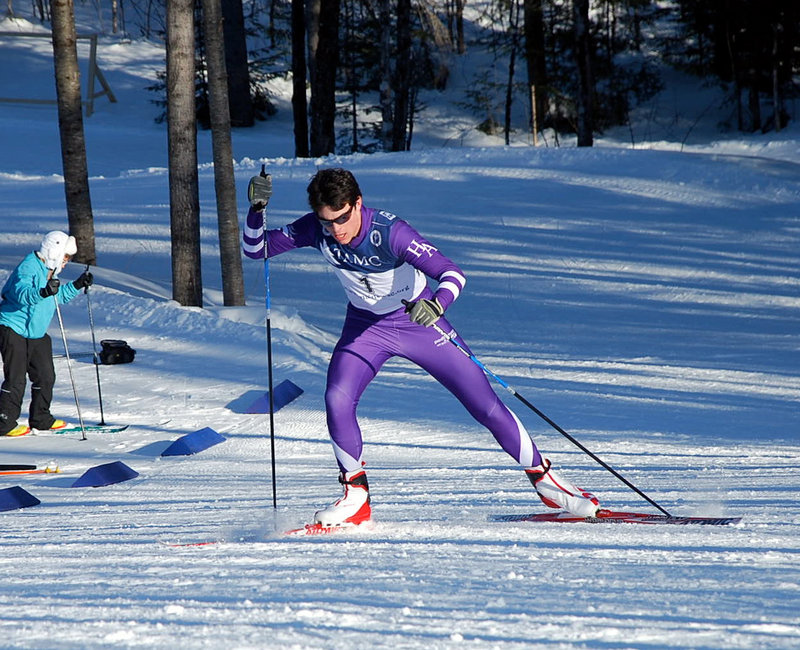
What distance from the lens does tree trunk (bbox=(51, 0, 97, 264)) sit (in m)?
12.0

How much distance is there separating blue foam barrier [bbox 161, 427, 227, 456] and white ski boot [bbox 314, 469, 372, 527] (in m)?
3.05

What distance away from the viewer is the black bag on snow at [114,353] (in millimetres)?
9742

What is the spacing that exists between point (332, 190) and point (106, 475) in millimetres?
3301

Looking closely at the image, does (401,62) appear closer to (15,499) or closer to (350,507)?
(15,499)

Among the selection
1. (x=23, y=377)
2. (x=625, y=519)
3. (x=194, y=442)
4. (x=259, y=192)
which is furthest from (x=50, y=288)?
(x=625, y=519)

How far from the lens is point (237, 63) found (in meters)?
27.6

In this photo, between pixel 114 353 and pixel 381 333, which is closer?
pixel 381 333

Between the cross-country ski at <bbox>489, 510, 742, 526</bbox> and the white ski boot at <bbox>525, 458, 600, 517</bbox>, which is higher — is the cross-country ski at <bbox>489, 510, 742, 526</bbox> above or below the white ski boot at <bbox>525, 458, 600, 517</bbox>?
below

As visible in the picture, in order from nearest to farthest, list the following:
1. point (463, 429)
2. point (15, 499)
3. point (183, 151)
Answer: point (15, 499) → point (463, 429) → point (183, 151)

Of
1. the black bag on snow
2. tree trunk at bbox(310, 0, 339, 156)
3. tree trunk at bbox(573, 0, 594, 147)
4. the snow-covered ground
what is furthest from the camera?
tree trunk at bbox(573, 0, 594, 147)

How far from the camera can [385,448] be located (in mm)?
7695

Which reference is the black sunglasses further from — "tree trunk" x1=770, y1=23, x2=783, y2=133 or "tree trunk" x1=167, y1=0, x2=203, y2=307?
"tree trunk" x1=770, y1=23, x2=783, y2=133

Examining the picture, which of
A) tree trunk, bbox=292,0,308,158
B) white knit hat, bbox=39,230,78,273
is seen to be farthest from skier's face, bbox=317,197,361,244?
tree trunk, bbox=292,0,308,158

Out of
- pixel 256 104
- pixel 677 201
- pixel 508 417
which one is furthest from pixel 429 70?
pixel 508 417
